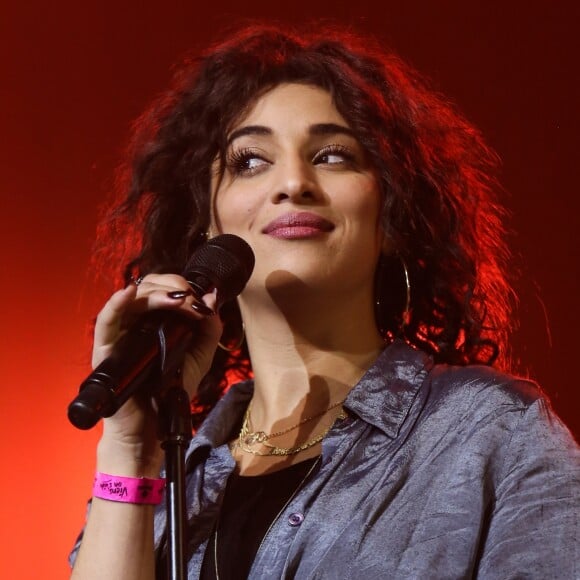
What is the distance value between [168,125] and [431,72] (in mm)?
663

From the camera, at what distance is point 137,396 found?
1.38 meters

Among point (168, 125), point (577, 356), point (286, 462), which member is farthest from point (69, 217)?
point (577, 356)

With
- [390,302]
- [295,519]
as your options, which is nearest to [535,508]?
[295,519]

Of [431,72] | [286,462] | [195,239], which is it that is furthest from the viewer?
[431,72]

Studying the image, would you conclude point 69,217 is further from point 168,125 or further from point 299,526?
point 299,526

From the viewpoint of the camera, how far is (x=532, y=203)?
2268 mm

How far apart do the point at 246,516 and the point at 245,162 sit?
0.63 m

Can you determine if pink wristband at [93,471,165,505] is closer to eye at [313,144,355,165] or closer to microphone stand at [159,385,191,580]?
microphone stand at [159,385,191,580]

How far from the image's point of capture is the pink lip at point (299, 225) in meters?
1.67

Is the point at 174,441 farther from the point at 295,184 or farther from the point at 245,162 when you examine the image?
the point at 245,162

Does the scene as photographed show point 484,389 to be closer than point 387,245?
Yes

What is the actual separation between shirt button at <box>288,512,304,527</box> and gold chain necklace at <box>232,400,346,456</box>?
22 centimetres

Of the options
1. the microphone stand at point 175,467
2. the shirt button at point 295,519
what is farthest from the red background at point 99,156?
the microphone stand at point 175,467

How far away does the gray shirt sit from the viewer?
4.31 feet
